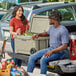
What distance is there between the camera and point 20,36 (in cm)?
696

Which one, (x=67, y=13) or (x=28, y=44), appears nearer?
(x=28, y=44)

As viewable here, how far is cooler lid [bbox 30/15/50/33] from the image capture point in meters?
7.11

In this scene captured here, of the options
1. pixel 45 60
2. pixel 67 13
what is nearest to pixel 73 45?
pixel 45 60

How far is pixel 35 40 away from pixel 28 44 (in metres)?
0.24

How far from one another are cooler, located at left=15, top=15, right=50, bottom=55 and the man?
0.40m

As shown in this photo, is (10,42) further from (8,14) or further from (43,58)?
(43,58)

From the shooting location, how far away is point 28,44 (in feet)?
22.3

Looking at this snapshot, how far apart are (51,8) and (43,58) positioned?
9.50ft

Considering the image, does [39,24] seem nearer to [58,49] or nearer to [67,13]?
[58,49]

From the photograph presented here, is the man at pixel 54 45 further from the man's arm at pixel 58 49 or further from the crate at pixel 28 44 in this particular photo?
the crate at pixel 28 44

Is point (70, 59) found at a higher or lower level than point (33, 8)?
lower

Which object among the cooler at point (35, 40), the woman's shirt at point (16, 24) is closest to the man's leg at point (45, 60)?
the cooler at point (35, 40)

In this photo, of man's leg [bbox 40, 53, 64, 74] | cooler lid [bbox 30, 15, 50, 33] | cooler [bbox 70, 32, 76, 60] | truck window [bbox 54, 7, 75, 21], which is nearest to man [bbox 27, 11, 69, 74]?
man's leg [bbox 40, 53, 64, 74]

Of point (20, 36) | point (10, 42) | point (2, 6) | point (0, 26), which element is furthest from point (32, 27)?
point (2, 6)
